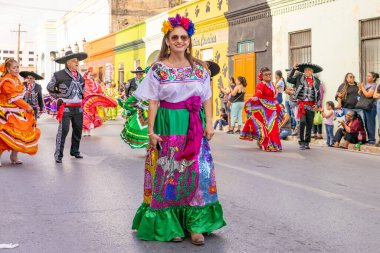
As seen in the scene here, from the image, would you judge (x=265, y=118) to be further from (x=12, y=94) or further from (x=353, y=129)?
(x=12, y=94)

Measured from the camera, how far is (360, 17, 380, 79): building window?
644 inches

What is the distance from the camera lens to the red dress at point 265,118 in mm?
13477

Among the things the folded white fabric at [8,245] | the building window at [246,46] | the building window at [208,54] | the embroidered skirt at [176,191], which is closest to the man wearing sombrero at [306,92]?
the embroidered skirt at [176,191]

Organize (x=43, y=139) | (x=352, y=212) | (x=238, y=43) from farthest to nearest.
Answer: (x=238, y=43), (x=43, y=139), (x=352, y=212)

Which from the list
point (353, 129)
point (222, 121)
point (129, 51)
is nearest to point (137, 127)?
point (353, 129)

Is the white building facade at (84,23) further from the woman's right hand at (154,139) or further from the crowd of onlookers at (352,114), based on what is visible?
the woman's right hand at (154,139)

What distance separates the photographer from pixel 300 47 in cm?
2000

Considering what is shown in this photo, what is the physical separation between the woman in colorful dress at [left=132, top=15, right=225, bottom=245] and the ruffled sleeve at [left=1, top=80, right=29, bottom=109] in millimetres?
5695

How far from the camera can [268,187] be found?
27.3ft

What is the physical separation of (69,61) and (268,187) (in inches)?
185

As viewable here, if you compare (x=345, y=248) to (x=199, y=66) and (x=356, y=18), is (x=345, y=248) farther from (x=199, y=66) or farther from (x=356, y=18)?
(x=356, y=18)

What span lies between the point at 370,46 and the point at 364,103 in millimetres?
2763

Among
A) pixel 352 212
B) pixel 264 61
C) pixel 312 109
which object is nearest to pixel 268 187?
pixel 352 212

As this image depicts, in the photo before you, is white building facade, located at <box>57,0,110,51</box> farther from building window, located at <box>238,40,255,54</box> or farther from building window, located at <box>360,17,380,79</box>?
building window, located at <box>360,17,380,79</box>
